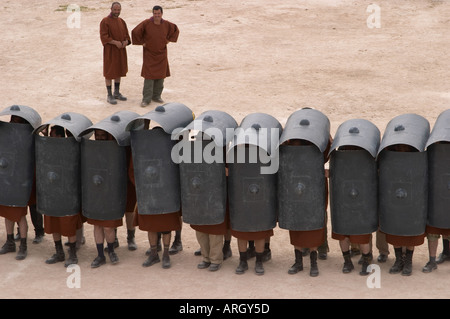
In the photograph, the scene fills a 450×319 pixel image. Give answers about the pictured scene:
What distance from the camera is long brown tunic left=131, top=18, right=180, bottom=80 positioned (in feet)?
47.8

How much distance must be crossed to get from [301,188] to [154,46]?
6302 millimetres

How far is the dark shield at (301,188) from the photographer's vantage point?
29.8 feet

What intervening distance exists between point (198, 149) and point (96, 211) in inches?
54.0

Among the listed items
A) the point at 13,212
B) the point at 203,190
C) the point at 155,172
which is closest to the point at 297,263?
the point at 203,190

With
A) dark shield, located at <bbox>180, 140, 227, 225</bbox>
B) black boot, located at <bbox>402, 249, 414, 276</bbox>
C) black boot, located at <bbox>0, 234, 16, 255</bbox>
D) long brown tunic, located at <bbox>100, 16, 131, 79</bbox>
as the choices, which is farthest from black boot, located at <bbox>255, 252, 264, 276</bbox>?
long brown tunic, located at <bbox>100, 16, 131, 79</bbox>

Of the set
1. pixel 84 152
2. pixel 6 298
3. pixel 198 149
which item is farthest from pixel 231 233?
pixel 6 298

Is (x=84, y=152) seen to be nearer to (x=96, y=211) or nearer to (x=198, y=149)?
(x=96, y=211)

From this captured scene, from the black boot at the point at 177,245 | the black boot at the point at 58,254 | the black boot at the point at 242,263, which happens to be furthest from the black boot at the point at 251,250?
the black boot at the point at 58,254

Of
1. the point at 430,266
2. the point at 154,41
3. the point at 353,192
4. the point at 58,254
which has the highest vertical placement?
the point at 154,41

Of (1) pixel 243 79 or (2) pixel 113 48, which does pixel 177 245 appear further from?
(1) pixel 243 79

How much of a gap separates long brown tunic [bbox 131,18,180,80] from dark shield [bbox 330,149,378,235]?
625cm

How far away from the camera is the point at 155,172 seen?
30.6 ft

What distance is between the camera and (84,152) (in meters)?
9.48

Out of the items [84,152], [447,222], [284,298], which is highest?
[84,152]
